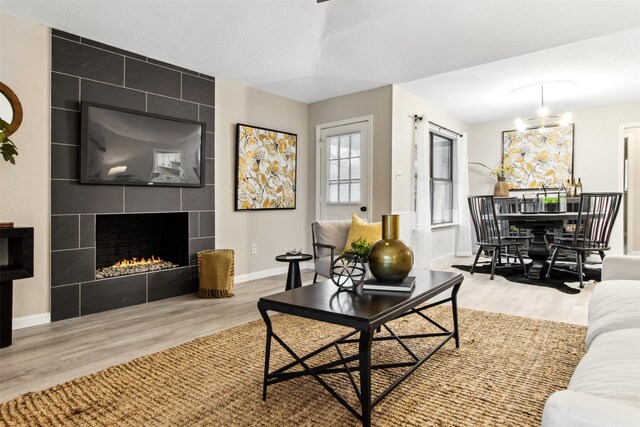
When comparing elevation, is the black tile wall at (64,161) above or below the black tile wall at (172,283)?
above

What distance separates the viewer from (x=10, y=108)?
292 centimetres

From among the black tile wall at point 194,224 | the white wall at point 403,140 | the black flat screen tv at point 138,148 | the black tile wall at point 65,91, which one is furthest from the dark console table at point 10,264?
the white wall at point 403,140

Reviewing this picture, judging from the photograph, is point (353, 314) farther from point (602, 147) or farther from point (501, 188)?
point (602, 147)

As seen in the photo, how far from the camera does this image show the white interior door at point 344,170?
16.7 ft

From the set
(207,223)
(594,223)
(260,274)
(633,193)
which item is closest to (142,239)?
(207,223)

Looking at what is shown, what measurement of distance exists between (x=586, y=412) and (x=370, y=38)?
3545 mm

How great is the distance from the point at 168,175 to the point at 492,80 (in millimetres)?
3928

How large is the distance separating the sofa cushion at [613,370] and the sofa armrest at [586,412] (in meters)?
0.18

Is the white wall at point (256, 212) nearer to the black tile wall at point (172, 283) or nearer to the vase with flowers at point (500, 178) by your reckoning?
the black tile wall at point (172, 283)

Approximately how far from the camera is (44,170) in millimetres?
3117

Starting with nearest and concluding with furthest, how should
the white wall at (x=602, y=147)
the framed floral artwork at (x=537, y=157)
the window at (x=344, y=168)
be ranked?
the window at (x=344, y=168)
the white wall at (x=602, y=147)
the framed floral artwork at (x=537, y=157)


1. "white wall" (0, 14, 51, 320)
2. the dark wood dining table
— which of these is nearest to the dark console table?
"white wall" (0, 14, 51, 320)

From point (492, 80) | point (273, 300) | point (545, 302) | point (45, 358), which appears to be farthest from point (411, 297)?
point (492, 80)

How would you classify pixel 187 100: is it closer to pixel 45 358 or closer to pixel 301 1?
pixel 301 1
